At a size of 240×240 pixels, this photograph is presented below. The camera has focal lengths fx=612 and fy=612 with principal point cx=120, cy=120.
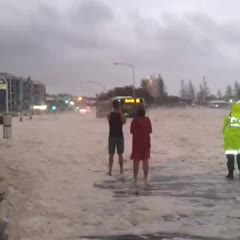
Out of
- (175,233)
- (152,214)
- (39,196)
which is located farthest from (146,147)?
(175,233)

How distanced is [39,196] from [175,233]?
12.8ft

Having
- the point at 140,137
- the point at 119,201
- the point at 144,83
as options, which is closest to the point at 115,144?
the point at 140,137

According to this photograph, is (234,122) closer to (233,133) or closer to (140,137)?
(233,133)

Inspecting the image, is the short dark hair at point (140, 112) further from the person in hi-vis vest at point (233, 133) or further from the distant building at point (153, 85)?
the distant building at point (153, 85)

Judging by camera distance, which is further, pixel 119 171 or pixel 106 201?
pixel 119 171

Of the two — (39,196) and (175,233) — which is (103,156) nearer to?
(39,196)

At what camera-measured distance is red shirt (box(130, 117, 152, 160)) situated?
1270 centimetres

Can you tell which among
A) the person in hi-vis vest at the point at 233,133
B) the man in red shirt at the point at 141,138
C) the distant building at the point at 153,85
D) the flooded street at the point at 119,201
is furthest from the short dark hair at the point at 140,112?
the distant building at the point at 153,85

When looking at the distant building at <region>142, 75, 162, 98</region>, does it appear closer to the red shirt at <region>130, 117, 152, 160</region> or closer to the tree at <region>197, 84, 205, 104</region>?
the tree at <region>197, 84, 205, 104</region>

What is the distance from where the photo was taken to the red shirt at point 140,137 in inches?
500

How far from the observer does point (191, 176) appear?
14.1 metres

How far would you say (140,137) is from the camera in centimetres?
1270

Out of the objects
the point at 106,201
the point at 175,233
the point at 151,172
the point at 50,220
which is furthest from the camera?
the point at 151,172

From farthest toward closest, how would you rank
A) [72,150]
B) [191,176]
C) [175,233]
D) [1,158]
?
[72,150] → [1,158] → [191,176] → [175,233]
